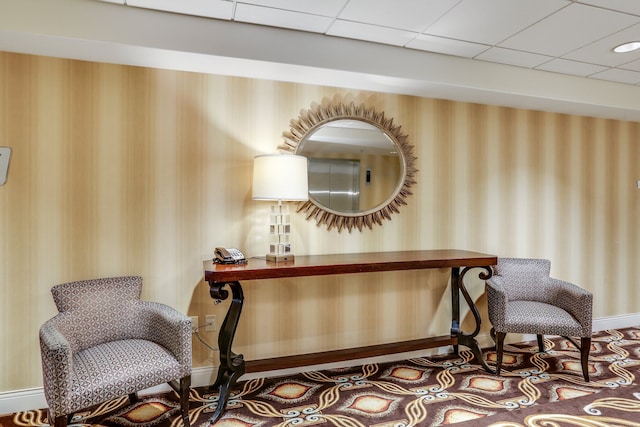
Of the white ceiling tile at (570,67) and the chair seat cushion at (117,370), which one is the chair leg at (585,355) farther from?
the chair seat cushion at (117,370)

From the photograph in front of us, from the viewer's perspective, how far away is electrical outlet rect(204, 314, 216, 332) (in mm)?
2777

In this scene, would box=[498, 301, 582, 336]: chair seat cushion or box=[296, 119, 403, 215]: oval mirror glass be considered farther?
box=[296, 119, 403, 215]: oval mirror glass

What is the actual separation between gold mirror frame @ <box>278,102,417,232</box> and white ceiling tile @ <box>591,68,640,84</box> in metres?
1.80

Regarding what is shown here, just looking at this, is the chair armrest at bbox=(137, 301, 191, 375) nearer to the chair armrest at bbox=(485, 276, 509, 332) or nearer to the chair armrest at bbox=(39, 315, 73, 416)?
the chair armrest at bbox=(39, 315, 73, 416)

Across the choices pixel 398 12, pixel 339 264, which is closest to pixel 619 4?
pixel 398 12

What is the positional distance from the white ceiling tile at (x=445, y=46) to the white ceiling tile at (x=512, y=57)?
0.09 meters

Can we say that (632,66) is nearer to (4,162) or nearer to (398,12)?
(398,12)

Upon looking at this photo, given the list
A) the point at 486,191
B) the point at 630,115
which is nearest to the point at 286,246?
the point at 486,191

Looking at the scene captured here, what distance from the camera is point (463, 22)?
8.08 ft

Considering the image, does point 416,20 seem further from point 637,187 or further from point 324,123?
point 637,187

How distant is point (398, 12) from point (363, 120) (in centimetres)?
91

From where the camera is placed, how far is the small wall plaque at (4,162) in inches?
92.7

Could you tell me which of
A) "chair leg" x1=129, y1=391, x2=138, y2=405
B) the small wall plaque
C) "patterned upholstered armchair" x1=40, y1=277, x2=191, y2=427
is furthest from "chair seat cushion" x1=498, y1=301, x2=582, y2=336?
the small wall plaque

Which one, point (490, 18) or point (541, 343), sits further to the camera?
point (541, 343)
